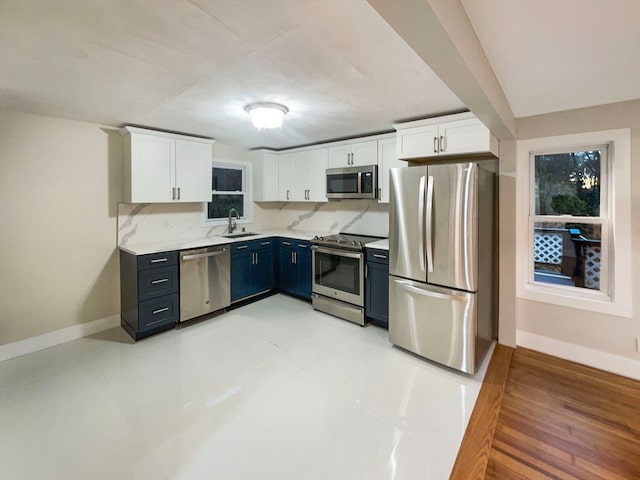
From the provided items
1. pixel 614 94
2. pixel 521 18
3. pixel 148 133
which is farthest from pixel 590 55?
pixel 148 133

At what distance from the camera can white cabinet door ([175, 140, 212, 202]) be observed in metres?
3.76

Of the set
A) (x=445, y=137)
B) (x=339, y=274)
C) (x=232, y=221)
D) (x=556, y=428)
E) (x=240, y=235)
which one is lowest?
(x=556, y=428)

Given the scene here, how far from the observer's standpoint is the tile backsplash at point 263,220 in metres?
3.71

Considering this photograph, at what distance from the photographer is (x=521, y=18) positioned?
1.39 metres

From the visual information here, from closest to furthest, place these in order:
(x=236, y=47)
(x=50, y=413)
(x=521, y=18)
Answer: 1. (x=521, y=18)
2. (x=236, y=47)
3. (x=50, y=413)

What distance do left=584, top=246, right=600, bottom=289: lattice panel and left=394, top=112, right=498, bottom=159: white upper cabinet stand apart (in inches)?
49.6

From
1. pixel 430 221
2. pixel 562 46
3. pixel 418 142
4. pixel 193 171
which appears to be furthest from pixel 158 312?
pixel 562 46

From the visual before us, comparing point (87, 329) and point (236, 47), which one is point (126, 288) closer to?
point (87, 329)

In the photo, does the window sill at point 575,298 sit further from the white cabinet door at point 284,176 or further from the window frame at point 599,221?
the white cabinet door at point 284,176

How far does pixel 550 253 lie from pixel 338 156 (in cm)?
267

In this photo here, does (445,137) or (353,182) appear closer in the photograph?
(445,137)

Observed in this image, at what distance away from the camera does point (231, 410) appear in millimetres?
2125

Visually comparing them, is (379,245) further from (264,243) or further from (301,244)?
(264,243)

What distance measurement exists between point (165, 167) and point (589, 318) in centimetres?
Result: 467
